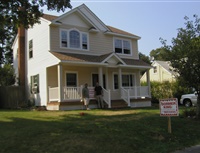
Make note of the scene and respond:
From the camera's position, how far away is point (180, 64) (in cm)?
1316

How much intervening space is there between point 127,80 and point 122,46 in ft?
10.8

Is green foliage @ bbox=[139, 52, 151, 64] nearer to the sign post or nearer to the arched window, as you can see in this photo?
the arched window

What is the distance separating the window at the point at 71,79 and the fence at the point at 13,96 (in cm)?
454

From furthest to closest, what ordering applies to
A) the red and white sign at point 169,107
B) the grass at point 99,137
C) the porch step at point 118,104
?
the porch step at point 118,104 → the red and white sign at point 169,107 → the grass at point 99,137

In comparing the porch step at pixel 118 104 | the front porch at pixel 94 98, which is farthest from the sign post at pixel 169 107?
the porch step at pixel 118 104

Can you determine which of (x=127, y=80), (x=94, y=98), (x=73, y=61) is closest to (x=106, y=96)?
(x=94, y=98)

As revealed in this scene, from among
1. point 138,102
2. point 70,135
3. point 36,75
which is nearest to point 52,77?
point 36,75

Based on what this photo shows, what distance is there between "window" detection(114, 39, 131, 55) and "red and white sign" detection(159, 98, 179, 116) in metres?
14.7

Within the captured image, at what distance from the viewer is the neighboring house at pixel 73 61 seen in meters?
18.9

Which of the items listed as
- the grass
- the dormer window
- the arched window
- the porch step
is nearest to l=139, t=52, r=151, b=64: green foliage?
the dormer window

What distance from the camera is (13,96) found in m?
22.6

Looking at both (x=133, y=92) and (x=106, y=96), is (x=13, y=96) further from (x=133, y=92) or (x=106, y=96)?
(x=133, y=92)

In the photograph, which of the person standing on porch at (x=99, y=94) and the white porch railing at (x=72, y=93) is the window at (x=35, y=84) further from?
the person standing on porch at (x=99, y=94)

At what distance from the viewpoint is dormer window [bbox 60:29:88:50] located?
20481 millimetres
